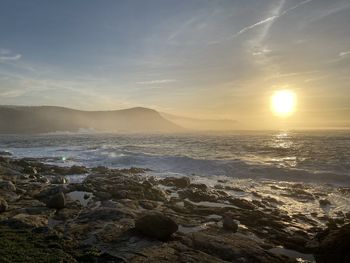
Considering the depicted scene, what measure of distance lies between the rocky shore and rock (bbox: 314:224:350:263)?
0.03 metres

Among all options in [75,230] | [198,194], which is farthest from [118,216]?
[198,194]

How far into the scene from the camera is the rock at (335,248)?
35.4 feet

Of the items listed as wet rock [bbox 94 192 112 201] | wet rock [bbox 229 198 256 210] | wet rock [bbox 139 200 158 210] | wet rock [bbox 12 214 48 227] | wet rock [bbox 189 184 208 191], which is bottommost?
wet rock [bbox 189 184 208 191]

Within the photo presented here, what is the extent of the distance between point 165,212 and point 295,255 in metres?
6.96

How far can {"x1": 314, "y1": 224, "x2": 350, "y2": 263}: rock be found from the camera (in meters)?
10.8

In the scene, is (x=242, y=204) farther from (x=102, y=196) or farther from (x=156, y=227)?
(x=102, y=196)

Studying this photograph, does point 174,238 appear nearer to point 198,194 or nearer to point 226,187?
point 198,194

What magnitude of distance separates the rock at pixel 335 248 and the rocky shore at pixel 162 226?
0.03 meters

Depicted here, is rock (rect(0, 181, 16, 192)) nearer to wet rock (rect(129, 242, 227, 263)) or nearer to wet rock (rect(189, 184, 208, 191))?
wet rock (rect(189, 184, 208, 191))

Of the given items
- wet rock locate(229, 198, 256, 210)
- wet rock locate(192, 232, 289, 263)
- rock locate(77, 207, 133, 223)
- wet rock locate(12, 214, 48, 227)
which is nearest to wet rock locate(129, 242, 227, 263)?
wet rock locate(192, 232, 289, 263)

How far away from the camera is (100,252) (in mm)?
10797

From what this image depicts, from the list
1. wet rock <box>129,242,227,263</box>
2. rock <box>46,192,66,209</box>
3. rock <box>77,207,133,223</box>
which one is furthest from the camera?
rock <box>46,192,66,209</box>

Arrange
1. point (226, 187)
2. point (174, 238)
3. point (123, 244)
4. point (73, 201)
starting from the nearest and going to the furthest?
point (123, 244) → point (174, 238) → point (73, 201) → point (226, 187)

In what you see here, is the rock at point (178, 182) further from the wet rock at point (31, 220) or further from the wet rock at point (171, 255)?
the wet rock at point (171, 255)
